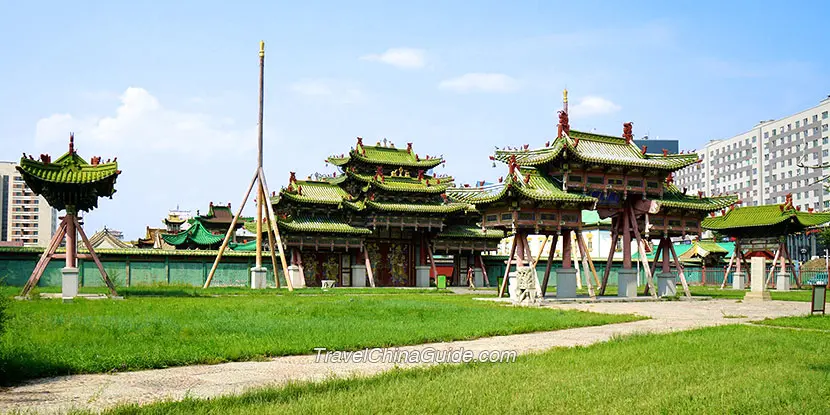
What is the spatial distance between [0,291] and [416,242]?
42.5 metres

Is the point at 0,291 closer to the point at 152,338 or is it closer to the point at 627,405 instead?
the point at 152,338

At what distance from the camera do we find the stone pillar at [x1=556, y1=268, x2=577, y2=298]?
107ft

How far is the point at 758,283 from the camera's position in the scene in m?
34.0

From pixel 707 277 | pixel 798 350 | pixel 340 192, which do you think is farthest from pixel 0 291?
pixel 707 277

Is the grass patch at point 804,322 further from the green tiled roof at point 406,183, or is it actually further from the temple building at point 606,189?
the green tiled roof at point 406,183

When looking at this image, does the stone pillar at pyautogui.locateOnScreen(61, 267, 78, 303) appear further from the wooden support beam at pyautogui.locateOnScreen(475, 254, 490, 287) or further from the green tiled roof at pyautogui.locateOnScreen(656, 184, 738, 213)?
the wooden support beam at pyautogui.locateOnScreen(475, 254, 490, 287)

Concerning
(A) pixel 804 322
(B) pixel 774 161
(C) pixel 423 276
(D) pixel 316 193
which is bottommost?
(C) pixel 423 276

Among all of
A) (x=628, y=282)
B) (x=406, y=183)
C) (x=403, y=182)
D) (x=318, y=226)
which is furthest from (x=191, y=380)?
(x=403, y=182)

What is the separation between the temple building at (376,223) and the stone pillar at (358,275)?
0.21 feet

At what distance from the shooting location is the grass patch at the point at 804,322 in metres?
19.2

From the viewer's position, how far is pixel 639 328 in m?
18.6

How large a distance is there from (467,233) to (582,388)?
42.9 m

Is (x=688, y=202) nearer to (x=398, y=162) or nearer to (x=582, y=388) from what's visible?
(x=398, y=162)

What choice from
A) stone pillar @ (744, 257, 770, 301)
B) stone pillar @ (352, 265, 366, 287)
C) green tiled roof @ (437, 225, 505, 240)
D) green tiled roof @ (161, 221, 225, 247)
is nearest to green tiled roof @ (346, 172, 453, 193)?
green tiled roof @ (437, 225, 505, 240)
